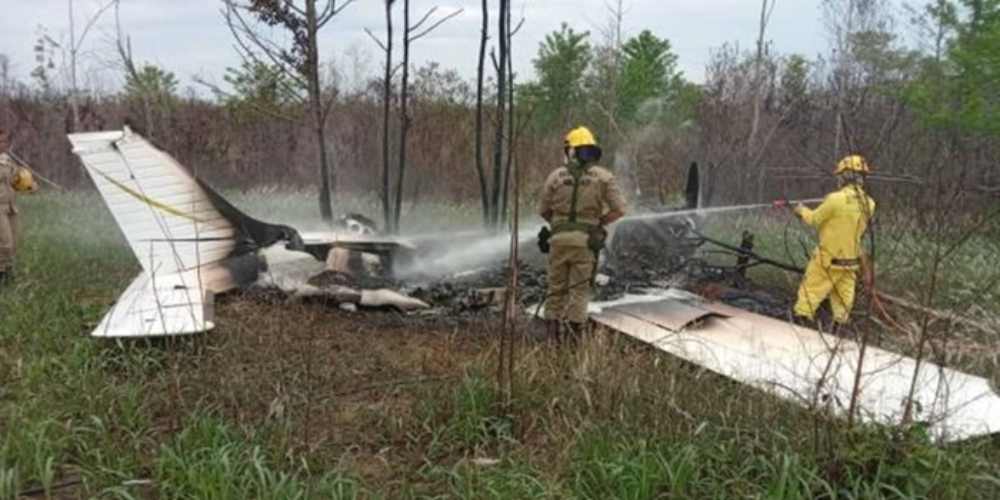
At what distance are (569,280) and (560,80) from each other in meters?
18.9

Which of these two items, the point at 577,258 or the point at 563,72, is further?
the point at 563,72

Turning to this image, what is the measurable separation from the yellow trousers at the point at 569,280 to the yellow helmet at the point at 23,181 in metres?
5.81

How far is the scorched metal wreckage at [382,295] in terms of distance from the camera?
441 cm

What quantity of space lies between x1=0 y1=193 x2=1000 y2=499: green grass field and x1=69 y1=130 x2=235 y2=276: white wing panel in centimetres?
124

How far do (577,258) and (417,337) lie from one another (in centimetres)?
151

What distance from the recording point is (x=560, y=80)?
81.0ft

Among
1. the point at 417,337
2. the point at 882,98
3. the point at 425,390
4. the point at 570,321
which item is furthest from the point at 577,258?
the point at 882,98

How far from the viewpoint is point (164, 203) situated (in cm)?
716

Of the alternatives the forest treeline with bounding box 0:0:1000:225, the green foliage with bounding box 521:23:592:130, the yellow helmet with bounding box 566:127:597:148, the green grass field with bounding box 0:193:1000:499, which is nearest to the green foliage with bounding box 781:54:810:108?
the forest treeline with bounding box 0:0:1000:225

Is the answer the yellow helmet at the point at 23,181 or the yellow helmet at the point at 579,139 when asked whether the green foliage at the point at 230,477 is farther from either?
the yellow helmet at the point at 23,181

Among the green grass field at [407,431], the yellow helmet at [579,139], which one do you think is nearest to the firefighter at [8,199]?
the green grass field at [407,431]

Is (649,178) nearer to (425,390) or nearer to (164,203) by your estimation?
(164,203)

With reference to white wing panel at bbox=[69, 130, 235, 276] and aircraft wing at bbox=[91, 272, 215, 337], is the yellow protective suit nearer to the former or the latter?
aircraft wing at bbox=[91, 272, 215, 337]

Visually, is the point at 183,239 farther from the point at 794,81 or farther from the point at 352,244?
the point at 794,81
